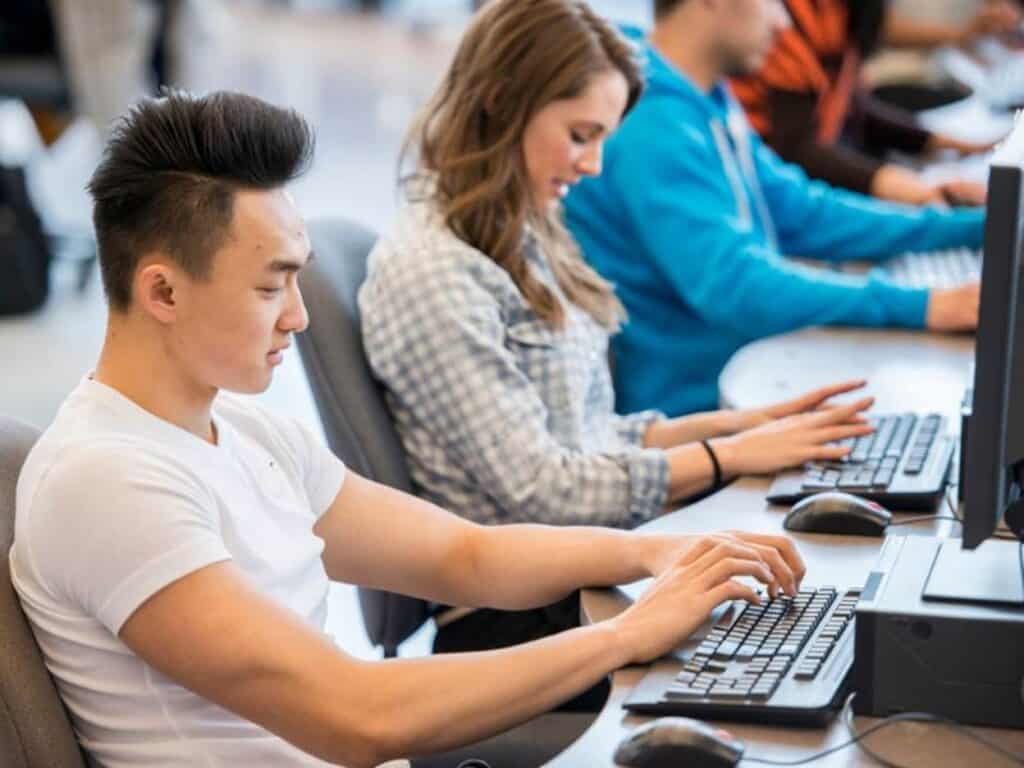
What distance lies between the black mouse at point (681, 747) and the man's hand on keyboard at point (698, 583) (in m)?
0.17

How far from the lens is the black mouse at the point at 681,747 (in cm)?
120

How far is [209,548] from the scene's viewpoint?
1.27m

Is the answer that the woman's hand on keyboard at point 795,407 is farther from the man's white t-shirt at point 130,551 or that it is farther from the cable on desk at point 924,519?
the man's white t-shirt at point 130,551

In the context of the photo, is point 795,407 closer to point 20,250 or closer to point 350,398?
point 350,398

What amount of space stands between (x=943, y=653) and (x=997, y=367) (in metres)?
0.23

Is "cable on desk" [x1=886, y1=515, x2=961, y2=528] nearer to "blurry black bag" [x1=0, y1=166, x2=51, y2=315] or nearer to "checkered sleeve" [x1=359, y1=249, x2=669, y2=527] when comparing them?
"checkered sleeve" [x1=359, y1=249, x2=669, y2=527]

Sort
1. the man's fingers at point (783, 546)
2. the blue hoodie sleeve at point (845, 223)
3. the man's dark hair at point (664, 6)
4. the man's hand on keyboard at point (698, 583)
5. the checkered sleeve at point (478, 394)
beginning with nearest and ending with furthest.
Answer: the man's hand on keyboard at point (698, 583) → the man's fingers at point (783, 546) → the checkered sleeve at point (478, 394) → the man's dark hair at point (664, 6) → the blue hoodie sleeve at point (845, 223)

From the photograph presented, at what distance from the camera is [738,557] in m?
1.48

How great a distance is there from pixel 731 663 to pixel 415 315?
0.65 metres

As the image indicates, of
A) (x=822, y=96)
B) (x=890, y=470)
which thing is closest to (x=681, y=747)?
(x=890, y=470)

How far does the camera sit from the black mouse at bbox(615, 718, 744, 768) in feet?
3.94

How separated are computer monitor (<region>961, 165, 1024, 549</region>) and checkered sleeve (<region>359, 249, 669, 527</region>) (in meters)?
0.67

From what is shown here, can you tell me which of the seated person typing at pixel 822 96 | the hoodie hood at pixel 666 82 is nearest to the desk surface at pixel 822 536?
the hoodie hood at pixel 666 82

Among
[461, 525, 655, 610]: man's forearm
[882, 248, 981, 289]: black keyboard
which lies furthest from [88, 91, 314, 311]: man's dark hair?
[882, 248, 981, 289]: black keyboard
